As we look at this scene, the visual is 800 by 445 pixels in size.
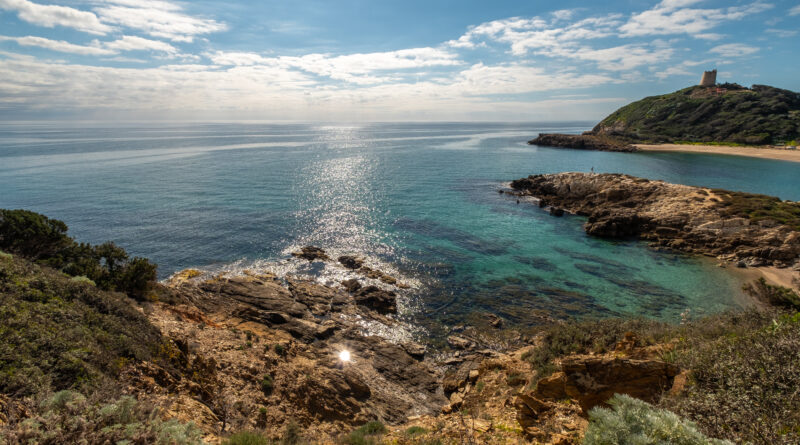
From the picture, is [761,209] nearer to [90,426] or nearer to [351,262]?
[351,262]

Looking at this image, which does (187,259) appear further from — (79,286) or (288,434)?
(288,434)

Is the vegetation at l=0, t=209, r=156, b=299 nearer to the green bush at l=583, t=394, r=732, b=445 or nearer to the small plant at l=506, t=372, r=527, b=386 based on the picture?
the small plant at l=506, t=372, r=527, b=386

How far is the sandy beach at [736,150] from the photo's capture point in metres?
86.0

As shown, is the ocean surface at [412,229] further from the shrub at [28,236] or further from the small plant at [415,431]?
the small plant at [415,431]

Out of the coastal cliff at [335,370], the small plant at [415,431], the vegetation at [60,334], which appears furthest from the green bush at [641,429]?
Result: the vegetation at [60,334]

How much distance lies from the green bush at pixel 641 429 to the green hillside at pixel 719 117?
143 m

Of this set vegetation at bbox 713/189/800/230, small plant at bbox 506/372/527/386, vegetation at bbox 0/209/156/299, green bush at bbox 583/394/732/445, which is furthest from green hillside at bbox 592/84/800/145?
vegetation at bbox 0/209/156/299

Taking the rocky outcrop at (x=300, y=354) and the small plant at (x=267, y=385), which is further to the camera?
the small plant at (x=267, y=385)

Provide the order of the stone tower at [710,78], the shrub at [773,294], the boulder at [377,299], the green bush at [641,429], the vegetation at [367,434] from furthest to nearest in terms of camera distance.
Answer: the stone tower at [710,78] < the boulder at [377,299] < the shrub at [773,294] < the vegetation at [367,434] < the green bush at [641,429]

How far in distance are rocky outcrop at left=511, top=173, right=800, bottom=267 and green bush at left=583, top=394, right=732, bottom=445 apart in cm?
3547

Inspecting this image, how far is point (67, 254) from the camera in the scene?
20.6 m

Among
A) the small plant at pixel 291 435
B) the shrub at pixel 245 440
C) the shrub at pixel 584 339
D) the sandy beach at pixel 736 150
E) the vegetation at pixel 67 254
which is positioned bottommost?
the small plant at pixel 291 435

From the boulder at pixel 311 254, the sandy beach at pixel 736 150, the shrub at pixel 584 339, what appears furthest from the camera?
the sandy beach at pixel 736 150

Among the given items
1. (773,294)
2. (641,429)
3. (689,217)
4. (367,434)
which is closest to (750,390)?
(641,429)
